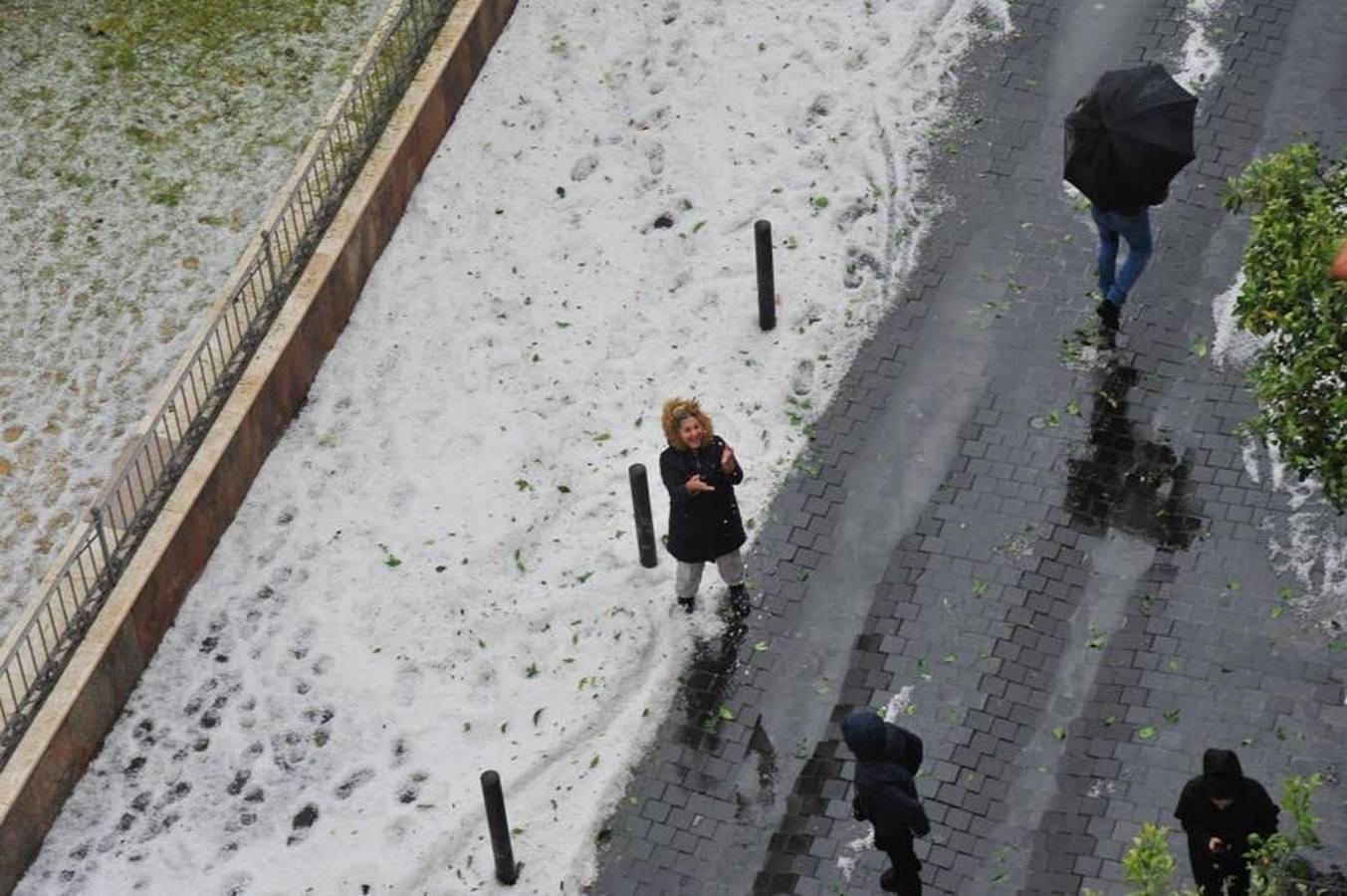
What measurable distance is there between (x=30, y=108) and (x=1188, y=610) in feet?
36.0

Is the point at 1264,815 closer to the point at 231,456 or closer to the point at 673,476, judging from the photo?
the point at 673,476

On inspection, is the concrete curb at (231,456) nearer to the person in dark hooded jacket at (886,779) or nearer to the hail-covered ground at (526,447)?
the hail-covered ground at (526,447)

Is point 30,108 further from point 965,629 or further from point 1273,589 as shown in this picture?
point 1273,589

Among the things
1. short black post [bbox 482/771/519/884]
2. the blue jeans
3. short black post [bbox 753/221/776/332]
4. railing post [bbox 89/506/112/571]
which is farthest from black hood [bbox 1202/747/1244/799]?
railing post [bbox 89/506/112/571]

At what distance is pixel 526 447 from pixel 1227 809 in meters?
5.96

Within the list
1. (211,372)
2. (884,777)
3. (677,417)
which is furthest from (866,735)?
(211,372)

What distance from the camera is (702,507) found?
12828 mm

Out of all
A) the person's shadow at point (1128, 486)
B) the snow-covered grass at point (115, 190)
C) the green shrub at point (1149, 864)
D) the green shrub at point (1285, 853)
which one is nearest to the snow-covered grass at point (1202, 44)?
the person's shadow at point (1128, 486)

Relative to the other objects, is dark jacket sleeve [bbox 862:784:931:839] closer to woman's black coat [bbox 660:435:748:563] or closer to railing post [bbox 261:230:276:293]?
woman's black coat [bbox 660:435:748:563]

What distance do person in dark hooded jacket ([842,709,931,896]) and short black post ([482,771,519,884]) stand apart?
6.67ft

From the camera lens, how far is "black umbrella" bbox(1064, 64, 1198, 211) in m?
13.8

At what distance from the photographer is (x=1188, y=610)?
13.1m

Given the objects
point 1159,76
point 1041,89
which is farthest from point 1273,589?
point 1041,89

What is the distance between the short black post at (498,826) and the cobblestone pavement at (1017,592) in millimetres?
553
